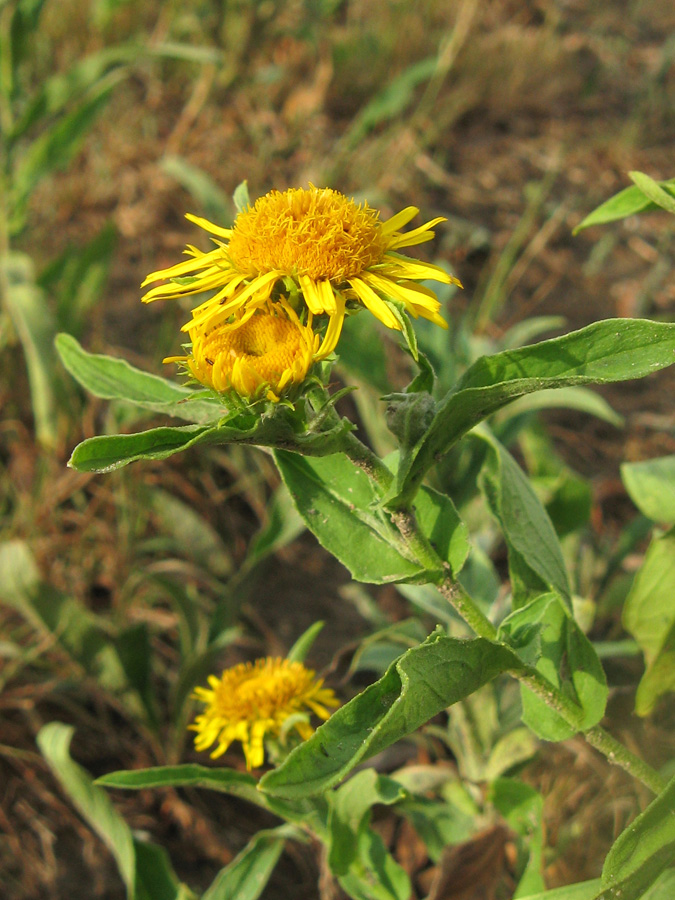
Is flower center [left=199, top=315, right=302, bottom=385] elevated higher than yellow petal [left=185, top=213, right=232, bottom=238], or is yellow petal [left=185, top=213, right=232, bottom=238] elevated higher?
yellow petal [left=185, top=213, right=232, bottom=238]

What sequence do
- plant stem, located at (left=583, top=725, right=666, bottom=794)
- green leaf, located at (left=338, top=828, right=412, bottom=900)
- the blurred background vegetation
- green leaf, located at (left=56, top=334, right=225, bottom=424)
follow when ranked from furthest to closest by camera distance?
1. the blurred background vegetation
2. green leaf, located at (left=338, top=828, right=412, bottom=900)
3. plant stem, located at (left=583, top=725, right=666, bottom=794)
4. green leaf, located at (left=56, top=334, right=225, bottom=424)

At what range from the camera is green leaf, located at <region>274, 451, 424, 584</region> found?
1.12 meters

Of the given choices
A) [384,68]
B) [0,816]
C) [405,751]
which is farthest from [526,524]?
[384,68]

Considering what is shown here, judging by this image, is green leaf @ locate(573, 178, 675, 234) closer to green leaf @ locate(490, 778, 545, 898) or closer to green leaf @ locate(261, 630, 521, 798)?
green leaf @ locate(261, 630, 521, 798)

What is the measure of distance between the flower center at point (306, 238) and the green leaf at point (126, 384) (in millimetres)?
186

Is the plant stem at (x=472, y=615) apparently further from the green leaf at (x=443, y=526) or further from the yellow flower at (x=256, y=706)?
the yellow flower at (x=256, y=706)

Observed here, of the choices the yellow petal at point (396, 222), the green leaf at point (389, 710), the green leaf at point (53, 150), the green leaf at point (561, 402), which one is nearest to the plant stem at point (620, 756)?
the green leaf at point (389, 710)

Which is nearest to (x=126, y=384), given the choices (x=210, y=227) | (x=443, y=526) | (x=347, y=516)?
(x=210, y=227)

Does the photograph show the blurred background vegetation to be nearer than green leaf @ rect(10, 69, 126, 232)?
Yes

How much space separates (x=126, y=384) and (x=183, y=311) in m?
1.80

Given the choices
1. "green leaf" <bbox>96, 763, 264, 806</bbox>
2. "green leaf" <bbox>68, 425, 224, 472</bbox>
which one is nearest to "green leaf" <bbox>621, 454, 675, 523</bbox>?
"green leaf" <bbox>96, 763, 264, 806</bbox>

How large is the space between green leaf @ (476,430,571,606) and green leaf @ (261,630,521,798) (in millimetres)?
324

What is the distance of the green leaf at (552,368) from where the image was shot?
3.05 feet

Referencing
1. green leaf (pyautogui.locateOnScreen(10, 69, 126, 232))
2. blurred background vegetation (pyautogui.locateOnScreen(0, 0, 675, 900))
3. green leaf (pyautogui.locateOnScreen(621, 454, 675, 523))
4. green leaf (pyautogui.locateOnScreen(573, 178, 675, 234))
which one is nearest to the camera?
green leaf (pyautogui.locateOnScreen(573, 178, 675, 234))
